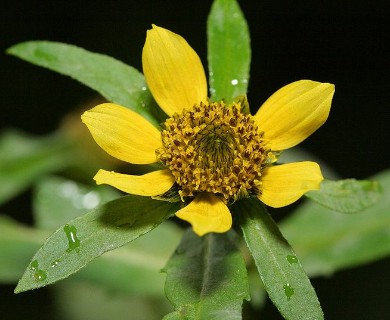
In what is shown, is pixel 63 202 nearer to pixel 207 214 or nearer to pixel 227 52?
pixel 227 52

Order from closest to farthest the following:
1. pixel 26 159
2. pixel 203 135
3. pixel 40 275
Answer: pixel 40 275 < pixel 203 135 < pixel 26 159

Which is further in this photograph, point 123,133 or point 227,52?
point 227,52

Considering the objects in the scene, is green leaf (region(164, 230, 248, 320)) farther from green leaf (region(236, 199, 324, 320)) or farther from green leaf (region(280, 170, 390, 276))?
green leaf (region(280, 170, 390, 276))

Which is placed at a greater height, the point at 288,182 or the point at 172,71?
the point at 172,71

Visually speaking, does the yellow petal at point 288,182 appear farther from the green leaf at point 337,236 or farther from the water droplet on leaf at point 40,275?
the green leaf at point 337,236

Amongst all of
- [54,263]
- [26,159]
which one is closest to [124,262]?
[26,159]

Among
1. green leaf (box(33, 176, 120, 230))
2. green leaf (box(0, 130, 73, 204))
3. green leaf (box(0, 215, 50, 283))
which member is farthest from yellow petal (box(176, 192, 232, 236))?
green leaf (box(0, 130, 73, 204))
